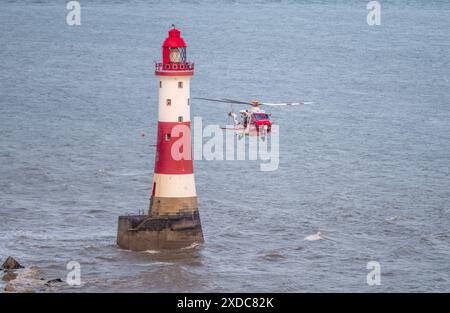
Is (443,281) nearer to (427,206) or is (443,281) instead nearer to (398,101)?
(427,206)

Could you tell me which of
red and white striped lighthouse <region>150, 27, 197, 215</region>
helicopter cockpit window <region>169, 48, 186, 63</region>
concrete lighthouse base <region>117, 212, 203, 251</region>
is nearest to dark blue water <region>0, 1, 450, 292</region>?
concrete lighthouse base <region>117, 212, 203, 251</region>

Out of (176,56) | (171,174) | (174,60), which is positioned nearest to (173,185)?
(171,174)

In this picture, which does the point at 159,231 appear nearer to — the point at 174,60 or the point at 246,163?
the point at 174,60

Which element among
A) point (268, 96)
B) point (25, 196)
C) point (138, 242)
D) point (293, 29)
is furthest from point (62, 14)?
point (138, 242)

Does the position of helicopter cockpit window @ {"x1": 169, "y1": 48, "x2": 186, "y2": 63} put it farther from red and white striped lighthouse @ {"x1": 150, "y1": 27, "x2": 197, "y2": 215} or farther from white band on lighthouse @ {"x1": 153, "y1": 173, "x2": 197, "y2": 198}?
white band on lighthouse @ {"x1": 153, "y1": 173, "x2": 197, "y2": 198}

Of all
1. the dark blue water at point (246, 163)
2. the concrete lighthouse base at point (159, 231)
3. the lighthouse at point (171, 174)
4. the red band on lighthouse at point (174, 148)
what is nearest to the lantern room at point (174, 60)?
the lighthouse at point (171, 174)

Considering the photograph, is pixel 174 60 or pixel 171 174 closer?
pixel 174 60

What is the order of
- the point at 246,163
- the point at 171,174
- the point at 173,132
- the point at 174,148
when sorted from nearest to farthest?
the point at 173,132
the point at 174,148
the point at 171,174
the point at 246,163
